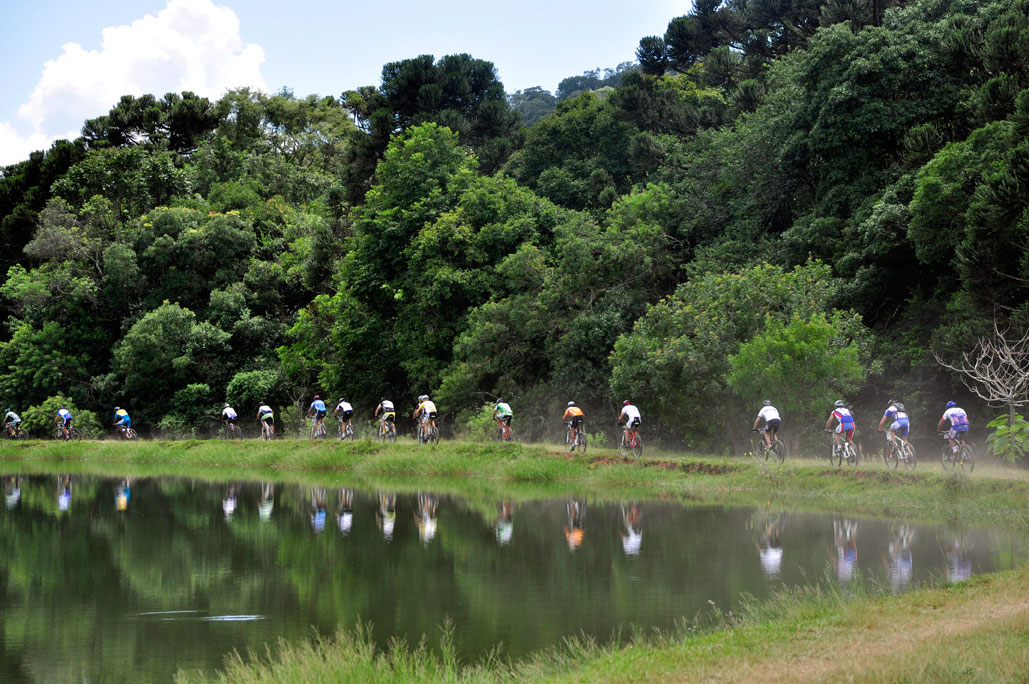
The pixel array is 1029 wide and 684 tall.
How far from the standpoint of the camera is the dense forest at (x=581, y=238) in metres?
30.0

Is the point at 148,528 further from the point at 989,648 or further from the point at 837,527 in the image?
the point at 989,648

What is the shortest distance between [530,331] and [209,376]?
20.9 m

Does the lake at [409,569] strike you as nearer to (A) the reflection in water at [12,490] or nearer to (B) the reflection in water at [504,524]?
(B) the reflection in water at [504,524]

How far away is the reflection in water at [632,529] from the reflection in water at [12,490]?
17123 millimetres

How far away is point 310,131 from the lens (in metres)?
72.0

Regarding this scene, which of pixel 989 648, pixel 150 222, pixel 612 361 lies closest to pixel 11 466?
pixel 150 222

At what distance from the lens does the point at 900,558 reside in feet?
53.6

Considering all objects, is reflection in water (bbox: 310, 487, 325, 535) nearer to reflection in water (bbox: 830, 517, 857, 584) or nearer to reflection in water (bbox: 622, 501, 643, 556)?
reflection in water (bbox: 622, 501, 643, 556)

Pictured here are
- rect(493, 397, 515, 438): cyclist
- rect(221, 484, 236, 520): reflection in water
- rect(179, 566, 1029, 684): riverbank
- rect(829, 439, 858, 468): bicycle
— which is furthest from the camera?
rect(493, 397, 515, 438): cyclist

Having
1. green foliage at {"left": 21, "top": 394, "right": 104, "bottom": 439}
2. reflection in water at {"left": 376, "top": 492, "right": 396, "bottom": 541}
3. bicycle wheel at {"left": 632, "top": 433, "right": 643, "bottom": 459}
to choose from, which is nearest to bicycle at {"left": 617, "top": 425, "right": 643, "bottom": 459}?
bicycle wheel at {"left": 632, "top": 433, "right": 643, "bottom": 459}

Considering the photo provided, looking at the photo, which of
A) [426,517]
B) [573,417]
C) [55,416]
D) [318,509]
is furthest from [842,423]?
[55,416]

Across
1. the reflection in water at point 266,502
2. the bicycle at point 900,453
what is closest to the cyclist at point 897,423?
the bicycle at point 900,453

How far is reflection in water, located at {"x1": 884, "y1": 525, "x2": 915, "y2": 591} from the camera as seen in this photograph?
1426 cm

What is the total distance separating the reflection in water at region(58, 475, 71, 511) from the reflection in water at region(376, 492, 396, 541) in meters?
8.73
